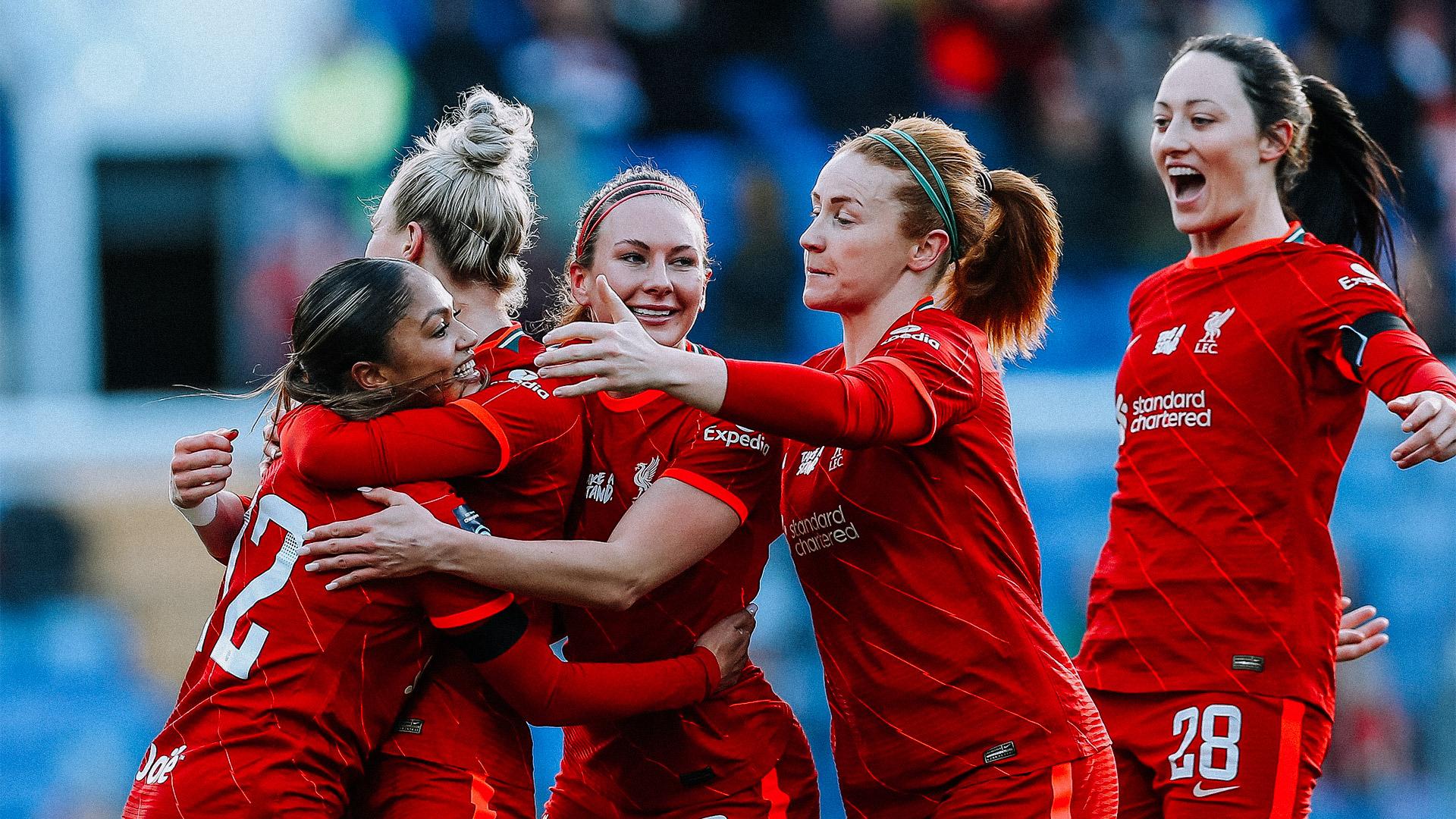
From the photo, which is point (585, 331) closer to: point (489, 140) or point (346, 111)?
point (489, 140)

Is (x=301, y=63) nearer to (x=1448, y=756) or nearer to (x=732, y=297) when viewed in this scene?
(x=732, y=297)

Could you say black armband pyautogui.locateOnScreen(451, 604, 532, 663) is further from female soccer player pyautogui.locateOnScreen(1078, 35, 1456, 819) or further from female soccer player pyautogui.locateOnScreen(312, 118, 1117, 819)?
female soccer player pyautogui.locateOnScreen(1078, 35, 1456, 819)

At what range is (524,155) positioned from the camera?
374 cm

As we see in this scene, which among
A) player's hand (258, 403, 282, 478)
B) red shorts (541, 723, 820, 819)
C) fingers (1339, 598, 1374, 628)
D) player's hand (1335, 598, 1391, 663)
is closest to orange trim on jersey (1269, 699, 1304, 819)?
player's hand (1335, 598, 1391, 663)

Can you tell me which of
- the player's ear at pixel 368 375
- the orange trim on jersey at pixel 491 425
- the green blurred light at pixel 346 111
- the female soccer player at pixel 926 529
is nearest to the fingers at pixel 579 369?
the female soccer player at pixel 926 529

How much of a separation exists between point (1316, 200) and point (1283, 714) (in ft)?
4.57

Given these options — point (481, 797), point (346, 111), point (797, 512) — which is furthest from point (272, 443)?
point (346, 111)

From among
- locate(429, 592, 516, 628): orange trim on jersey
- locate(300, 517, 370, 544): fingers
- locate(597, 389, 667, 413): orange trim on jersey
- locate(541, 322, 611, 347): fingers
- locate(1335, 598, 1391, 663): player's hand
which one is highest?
locate(541, 322, 611, 347): fingers

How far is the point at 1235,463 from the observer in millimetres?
3770

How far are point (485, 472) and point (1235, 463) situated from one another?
5.74ft

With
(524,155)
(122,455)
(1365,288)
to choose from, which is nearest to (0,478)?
(122,455)

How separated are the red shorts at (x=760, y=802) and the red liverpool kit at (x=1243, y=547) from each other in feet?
2.59

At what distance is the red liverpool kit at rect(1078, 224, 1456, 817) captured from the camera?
366cm

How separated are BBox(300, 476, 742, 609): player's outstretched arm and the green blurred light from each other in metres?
6.21
